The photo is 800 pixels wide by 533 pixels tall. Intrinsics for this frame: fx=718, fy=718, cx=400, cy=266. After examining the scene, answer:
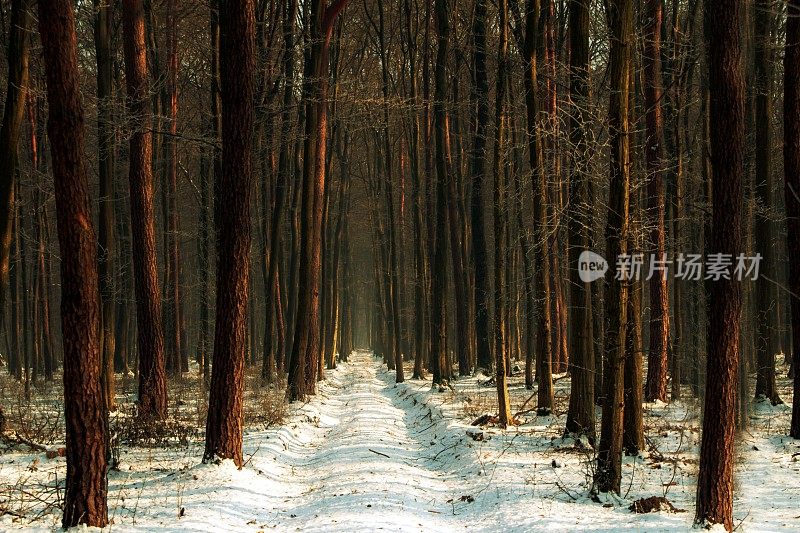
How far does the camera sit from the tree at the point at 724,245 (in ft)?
23.1

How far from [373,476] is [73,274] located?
5.03 meters

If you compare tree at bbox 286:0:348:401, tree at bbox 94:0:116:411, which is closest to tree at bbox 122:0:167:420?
tree at bbox 94:0:116:411

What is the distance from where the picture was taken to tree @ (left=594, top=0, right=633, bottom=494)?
838cm

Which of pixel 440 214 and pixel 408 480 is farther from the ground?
pixel 440 214

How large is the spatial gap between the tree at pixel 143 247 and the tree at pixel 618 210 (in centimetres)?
831

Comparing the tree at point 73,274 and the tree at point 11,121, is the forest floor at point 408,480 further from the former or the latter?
the tree at point 11,121

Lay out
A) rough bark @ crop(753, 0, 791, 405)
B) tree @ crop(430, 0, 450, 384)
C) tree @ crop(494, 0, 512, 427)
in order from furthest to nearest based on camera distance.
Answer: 1. tree @ crop(430, 0, 450, 384)
2. rough bark @ crop(753, 0, 791, 405)
3. tree @ crop(494, 0, 512, 427)

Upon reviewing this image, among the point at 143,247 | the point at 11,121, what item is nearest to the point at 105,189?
the point at 143,247

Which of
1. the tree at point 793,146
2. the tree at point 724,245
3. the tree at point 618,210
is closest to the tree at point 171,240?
the tree at point 618,210

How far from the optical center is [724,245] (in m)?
7.05

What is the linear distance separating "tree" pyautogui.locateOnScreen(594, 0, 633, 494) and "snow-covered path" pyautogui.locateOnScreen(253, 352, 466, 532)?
234 cm

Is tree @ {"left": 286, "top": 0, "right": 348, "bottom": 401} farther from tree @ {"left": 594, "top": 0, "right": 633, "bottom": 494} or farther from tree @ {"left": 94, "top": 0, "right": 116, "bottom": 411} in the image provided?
tree @ {"left": 594, "top": 0, "right": 633, "bottom": 494}

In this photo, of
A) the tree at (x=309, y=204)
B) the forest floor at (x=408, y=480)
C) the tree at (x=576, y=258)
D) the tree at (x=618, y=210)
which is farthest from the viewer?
the tree at (x=309, y=204)

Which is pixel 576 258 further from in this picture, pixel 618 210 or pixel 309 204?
pixel 309 204
